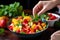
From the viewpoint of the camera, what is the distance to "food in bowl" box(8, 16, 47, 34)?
1.17 m

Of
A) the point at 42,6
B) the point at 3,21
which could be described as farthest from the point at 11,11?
the point at 42,6

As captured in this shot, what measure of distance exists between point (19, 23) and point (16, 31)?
0.34 feet

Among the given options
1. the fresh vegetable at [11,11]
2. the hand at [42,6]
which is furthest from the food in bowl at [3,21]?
the hand at [42,6]

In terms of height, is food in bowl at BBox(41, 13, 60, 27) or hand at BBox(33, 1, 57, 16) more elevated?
hand at BBox(33, 1, 57, 16)

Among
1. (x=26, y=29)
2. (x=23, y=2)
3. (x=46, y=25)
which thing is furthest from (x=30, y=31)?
(x=23, y=2)

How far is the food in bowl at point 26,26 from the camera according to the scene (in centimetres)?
117

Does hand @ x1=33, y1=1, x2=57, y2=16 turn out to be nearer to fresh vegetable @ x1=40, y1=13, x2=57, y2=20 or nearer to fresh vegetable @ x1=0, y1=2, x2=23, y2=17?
fresh vegetable @ x1=40, y1=13, x2=57, y2=20

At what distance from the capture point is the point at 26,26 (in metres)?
1.22

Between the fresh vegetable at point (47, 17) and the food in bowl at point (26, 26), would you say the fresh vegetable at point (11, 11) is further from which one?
the fresh vegetable at point (47, 17)

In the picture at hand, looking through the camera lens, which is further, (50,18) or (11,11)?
(11,11)

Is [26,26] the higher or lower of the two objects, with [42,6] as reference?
lower

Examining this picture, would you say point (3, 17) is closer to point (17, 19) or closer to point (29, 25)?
point (17, 19)

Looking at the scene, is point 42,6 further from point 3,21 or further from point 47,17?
point 3,21

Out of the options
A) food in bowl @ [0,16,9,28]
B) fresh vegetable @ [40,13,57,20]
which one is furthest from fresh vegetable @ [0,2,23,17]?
fresh vegetable @ [40,13,57,20]
